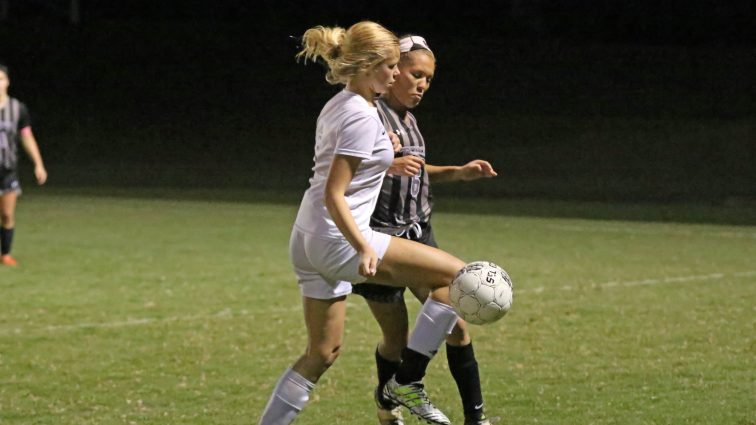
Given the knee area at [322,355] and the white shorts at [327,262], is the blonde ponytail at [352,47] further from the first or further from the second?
the knee area at [322,355]

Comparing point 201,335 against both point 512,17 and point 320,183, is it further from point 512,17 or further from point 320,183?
point 512,17

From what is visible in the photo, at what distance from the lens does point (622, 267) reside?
1341 cm

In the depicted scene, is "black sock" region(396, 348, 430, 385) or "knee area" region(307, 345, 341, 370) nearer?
"knee area" region(307, 345, 341, 370)

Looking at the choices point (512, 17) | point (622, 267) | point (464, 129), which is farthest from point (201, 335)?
point (512, 17)

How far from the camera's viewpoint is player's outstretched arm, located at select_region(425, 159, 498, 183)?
6.43 m

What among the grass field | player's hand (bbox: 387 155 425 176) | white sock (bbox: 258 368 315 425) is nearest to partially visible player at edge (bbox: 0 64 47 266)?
the grass field

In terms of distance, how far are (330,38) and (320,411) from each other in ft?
7.43

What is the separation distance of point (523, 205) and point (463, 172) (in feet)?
50.5

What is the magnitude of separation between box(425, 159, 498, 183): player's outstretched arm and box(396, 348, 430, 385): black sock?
92 cm

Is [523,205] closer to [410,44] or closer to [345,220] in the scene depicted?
[410,44]

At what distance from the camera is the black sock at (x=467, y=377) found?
6.21 m

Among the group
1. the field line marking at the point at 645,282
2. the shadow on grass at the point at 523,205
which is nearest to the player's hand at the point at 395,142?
the field line marking at the point at 645,282

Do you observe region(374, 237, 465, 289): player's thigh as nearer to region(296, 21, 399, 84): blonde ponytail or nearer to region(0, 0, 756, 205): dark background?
region(296, 21, 399, 84): blonde ponytail

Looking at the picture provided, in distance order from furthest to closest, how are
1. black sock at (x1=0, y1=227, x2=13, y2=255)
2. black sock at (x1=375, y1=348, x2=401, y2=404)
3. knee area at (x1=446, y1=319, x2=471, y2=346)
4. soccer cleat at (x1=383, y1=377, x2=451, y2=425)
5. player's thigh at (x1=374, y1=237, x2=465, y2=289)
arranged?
black sock at (x1=0, y1=227, x2=13, y2=255) < black sock at (x1=375, y1=348, x2=401, y2=404) < knee area at (x1=446, y1=319, x2=471, y2=346) < soccer cleat at (x1=383, y1=377, x2=451, y2=425) < player's thigh at (x1=374, y1=237, x2=465, y2=289)
